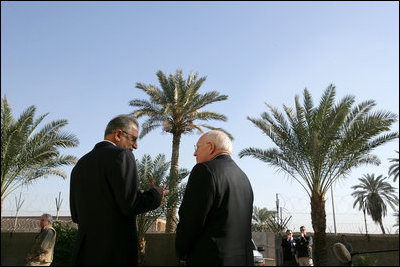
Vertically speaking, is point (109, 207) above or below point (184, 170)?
below

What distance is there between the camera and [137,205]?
2.32 m

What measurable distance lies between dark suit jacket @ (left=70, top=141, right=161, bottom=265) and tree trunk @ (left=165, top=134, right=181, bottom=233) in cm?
1456

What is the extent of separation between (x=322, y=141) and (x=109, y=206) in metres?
12.7

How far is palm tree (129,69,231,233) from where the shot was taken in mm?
19594

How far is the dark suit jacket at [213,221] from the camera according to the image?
2270mm

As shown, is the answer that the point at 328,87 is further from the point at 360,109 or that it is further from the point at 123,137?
the point at 123,137

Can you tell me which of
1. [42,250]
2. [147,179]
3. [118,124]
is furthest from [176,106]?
[118,124]

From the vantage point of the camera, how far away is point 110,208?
2305mm

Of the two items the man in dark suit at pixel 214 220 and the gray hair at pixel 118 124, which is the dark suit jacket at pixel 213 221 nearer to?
the man in dark suit at pixel 214 220

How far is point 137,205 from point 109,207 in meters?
0.17

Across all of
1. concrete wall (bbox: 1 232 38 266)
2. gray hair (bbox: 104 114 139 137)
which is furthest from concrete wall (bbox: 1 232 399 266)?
gray hair (bbox: 104 114 139 137)

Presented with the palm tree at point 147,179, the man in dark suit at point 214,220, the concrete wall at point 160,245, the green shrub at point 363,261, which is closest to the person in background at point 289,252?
the green shrub at point 363,261

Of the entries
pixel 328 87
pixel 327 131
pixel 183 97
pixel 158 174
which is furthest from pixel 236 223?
pixel 183 97

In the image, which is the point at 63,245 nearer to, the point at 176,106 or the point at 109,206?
the point at 176,106
